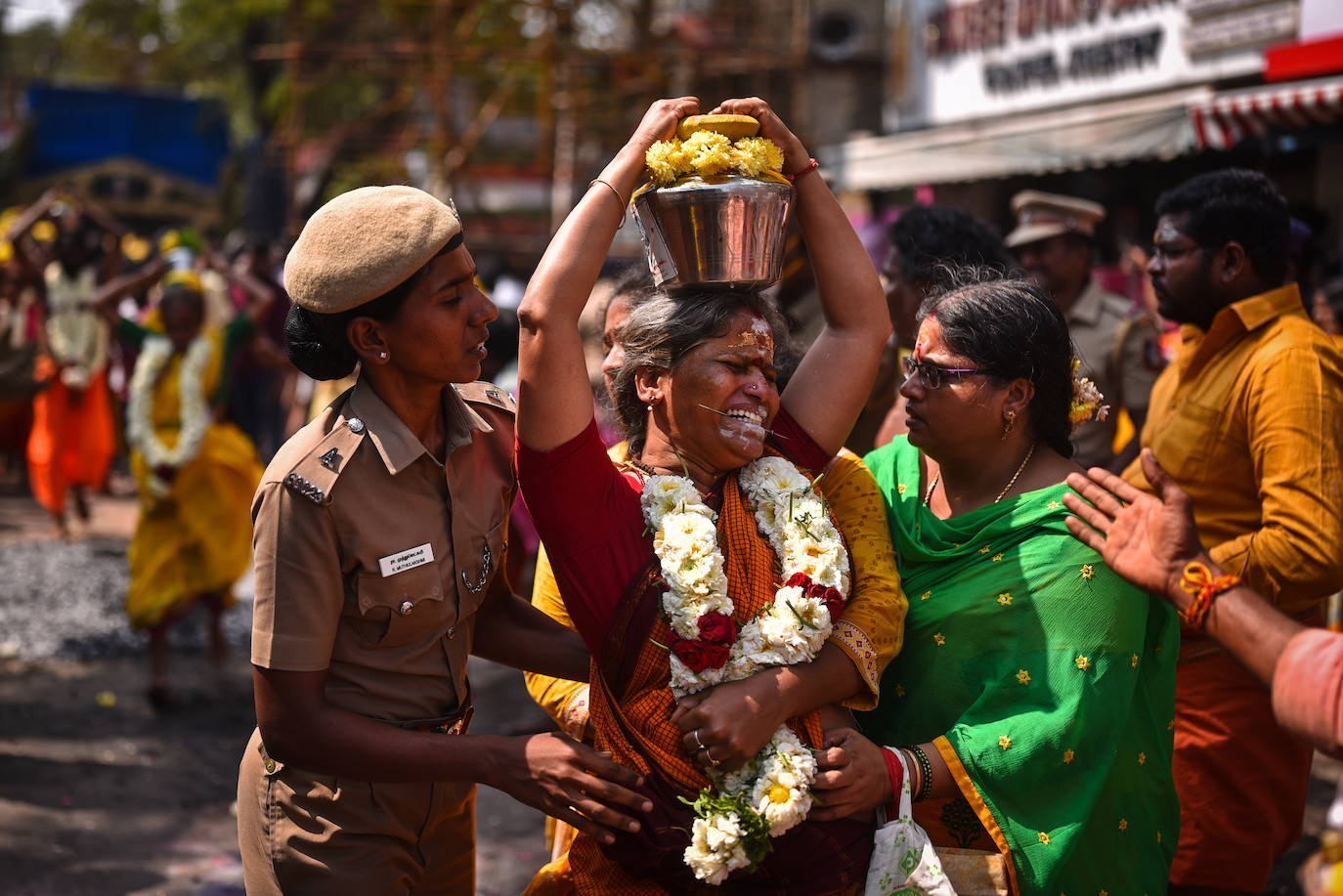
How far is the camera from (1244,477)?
389cm

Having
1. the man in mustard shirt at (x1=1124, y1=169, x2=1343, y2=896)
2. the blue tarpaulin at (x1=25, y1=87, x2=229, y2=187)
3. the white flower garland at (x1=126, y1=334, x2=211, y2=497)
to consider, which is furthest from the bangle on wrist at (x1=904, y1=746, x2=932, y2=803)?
the blue tarpaulin at (x1=25, y1=87, x2=229, y2=187)

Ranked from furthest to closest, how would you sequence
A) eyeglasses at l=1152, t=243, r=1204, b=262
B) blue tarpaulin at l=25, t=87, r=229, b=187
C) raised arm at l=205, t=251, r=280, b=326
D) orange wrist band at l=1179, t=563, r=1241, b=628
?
blue tarpaulin at l=25, t=87, r=229, b=187, raised arm at l=205, t=251, r=280, b=326, eyeglasses at l=1152, t=243, r=1204, b=262, orange wrist band at l=1179, t=563, r=1241, b=628

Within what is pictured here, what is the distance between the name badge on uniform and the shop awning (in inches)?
264

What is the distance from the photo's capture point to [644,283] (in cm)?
423

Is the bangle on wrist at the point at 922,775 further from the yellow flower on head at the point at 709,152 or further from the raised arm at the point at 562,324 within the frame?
the yellow flower on head at the point at 709,152

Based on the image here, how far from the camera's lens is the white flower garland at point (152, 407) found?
769 centimetres

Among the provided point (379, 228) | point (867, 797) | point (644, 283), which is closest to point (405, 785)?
point (867, 797)

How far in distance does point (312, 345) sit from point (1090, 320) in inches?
158

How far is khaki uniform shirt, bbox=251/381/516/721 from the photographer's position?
2635 millimetres

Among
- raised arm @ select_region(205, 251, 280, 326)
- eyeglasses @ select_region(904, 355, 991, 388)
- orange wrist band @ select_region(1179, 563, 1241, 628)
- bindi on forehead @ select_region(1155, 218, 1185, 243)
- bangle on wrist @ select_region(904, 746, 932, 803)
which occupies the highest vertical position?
bindi on forehead @ select_region(1155, 218, 1185, 243)

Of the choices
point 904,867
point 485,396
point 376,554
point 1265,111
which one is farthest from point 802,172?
point 1265,111

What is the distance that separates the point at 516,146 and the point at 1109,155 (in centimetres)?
1074

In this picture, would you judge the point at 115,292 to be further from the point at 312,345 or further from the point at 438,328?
the point at 438,328

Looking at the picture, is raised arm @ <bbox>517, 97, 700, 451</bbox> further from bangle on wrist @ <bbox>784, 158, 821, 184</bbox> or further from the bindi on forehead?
the bindi on forehead
